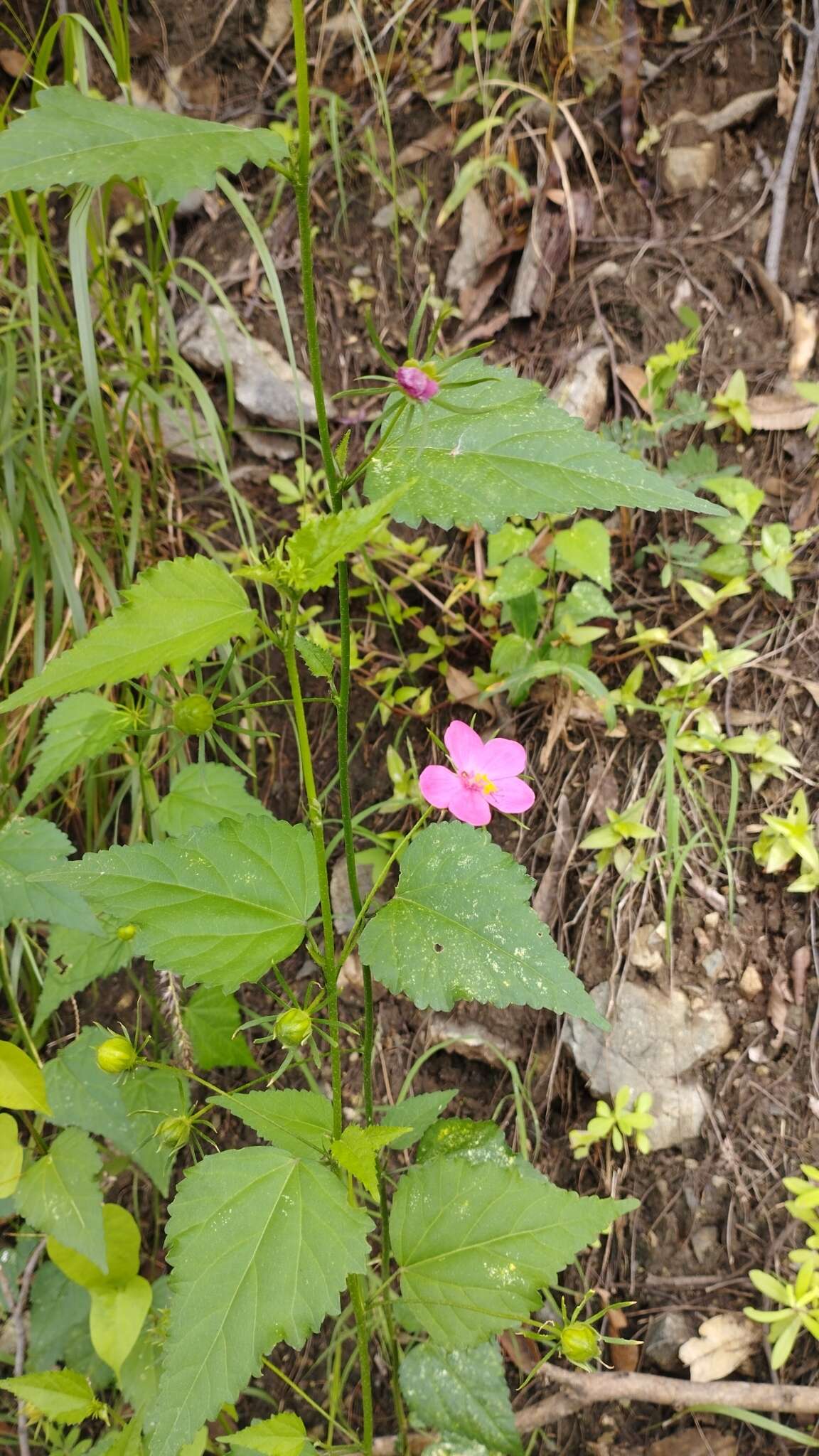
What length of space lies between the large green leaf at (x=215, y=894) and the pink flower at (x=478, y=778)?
217 mm

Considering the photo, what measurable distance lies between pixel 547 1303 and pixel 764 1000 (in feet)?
2.44

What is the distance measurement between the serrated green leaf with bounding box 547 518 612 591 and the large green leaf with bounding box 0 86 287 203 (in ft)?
4.12

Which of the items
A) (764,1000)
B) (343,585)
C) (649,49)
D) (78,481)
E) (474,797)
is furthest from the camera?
(649,49)

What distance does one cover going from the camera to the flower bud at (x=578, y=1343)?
1142mm

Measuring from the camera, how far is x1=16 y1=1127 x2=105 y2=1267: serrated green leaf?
1.55 metres

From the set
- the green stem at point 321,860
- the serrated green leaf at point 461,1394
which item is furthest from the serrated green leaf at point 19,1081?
the serrated green leaf at point 461,1394

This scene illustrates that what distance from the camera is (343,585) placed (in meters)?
1.03

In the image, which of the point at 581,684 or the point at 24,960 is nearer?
the point at 581,684

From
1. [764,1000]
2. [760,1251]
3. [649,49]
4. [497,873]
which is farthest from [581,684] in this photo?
[649,49]

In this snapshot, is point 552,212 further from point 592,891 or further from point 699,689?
point 592,891

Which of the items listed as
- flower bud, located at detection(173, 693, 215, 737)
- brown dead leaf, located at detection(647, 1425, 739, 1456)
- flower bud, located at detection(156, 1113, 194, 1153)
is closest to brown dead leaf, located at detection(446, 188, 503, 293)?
flower bud, located at detection(173, 693, 215, 737)

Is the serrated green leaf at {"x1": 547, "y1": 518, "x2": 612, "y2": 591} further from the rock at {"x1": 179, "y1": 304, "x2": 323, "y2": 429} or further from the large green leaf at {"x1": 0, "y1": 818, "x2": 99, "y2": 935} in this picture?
the large green leaf at {"x1": 0, "y1": 818, "x2": 99, "y2": 935}

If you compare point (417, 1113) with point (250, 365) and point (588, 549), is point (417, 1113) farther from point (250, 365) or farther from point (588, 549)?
point (250, 365)

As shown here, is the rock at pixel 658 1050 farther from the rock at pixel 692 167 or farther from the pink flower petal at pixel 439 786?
the rock at pixel 692 167
